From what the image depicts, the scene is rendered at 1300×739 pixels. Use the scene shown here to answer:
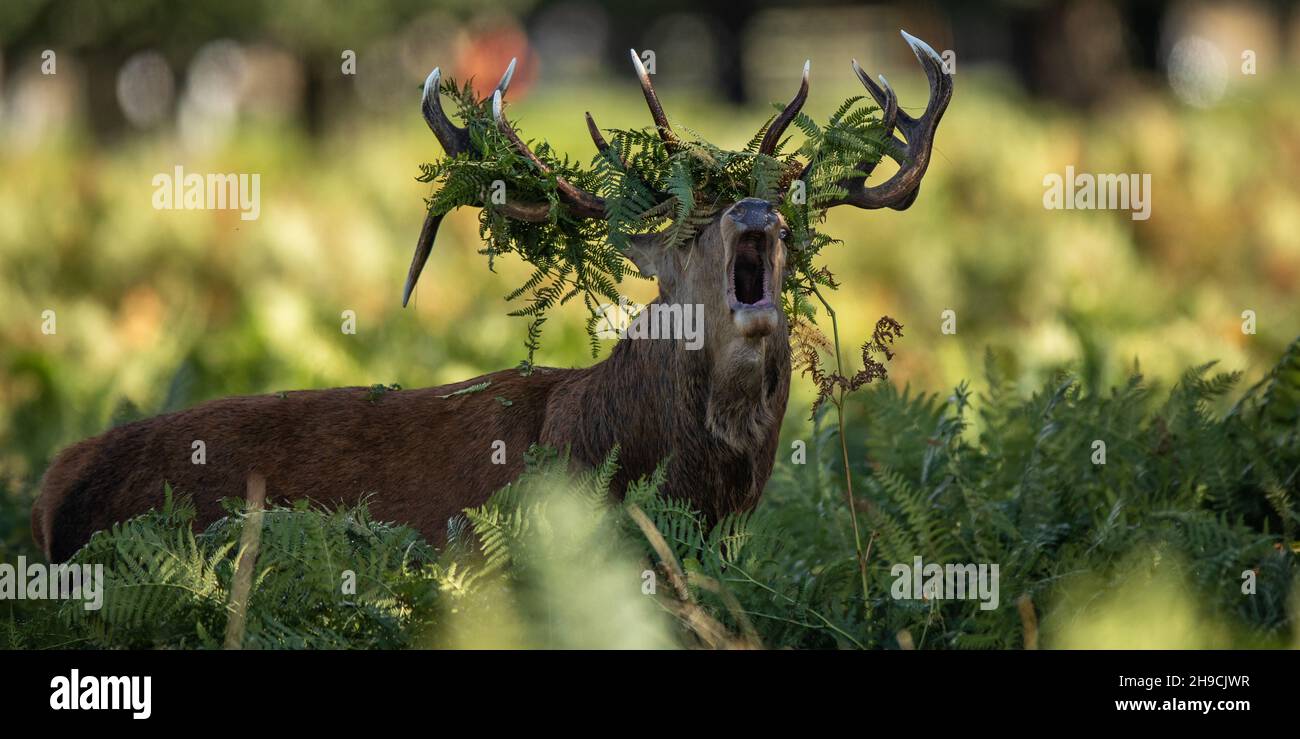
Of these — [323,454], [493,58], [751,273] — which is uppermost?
[493,58]

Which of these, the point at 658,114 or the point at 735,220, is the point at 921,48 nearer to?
the point at 658,114

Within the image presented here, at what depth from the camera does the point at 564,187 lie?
19.9 ft

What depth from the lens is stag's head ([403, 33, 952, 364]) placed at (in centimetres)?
555

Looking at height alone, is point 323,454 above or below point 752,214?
below

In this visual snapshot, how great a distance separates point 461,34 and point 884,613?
2607 centimetres

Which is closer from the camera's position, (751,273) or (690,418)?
(751,273)

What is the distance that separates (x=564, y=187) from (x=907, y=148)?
139 cm

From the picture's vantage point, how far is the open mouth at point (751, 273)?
219 inches

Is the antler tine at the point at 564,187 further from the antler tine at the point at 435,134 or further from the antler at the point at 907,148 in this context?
the antler at the point at 907,148

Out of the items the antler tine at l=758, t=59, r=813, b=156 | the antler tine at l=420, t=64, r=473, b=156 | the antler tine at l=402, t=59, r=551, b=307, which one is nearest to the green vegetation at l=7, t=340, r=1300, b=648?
the antler tine at l=402, t=59, r=551, b=307

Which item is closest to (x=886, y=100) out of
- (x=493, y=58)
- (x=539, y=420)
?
(x=539, y=420)

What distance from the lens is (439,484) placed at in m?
6.35

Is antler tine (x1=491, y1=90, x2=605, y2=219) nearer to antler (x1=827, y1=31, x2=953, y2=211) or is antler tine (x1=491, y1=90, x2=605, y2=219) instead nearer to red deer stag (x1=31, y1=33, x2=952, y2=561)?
red deer stag (x1=31, y1=33, x2=952, y2=561)
